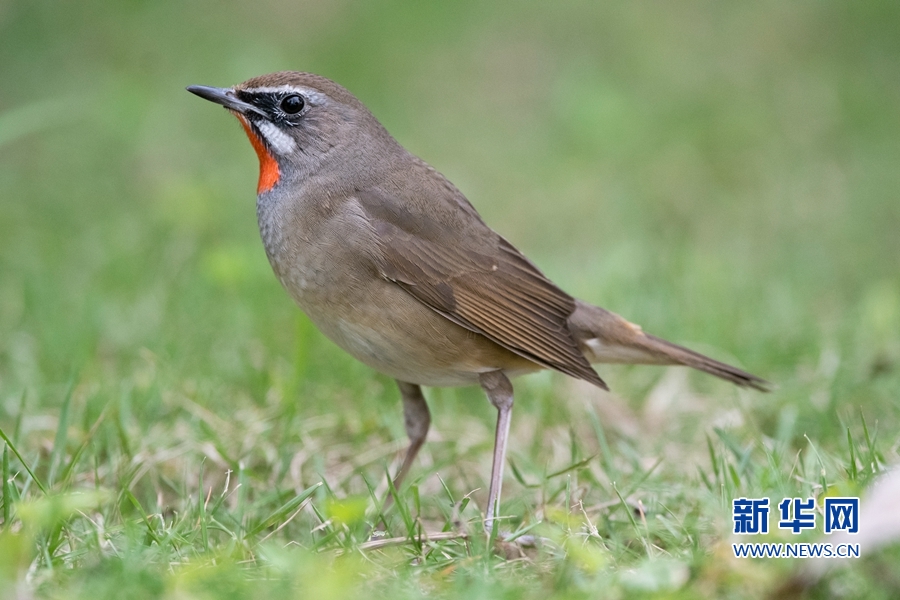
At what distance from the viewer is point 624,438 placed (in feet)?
19.4

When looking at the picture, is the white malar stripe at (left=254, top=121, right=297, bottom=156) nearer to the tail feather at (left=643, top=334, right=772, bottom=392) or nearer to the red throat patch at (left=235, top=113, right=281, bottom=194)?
the red throat patch at (left=235, top=113, right=281, bottom=194)

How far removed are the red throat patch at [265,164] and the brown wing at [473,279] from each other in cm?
48

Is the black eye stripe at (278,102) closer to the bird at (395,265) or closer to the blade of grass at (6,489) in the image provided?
the bird at (395,265)

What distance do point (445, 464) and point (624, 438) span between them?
1122 mm

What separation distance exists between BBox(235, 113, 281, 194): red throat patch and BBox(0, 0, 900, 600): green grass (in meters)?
0.92

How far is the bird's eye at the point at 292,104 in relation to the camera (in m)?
5.11

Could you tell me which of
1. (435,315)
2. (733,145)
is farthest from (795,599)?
(733,145)

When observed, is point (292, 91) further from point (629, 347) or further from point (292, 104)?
point (629, 347)

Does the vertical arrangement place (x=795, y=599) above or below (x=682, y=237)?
below

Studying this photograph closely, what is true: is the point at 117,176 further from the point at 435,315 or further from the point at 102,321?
the point at 435,315

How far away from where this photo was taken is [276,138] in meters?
5.14

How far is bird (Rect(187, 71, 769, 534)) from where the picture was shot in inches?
189

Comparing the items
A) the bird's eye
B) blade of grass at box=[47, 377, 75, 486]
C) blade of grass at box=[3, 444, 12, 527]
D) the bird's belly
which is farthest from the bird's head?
blade of grass at box=[3, 444, 12, 527]

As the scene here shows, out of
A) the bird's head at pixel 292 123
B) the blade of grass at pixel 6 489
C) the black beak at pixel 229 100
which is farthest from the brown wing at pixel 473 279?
the blade of grass at pixel 6 489
